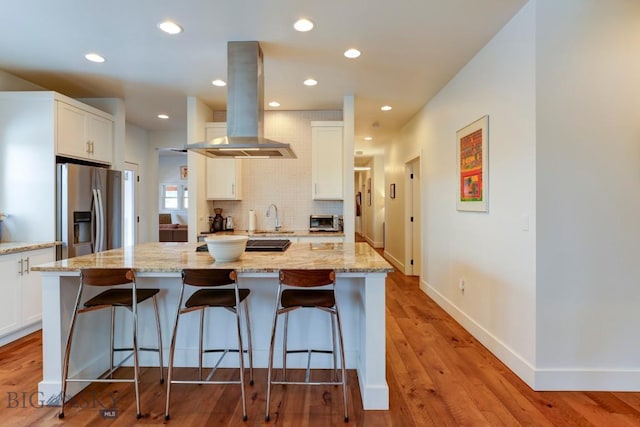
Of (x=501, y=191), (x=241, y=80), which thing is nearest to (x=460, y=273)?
(x=501, y=191)

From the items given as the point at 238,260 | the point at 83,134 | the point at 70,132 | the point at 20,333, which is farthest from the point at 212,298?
the point at 83,134

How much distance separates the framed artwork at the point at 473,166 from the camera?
113 inches

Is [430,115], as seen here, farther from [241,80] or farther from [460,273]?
[241,80]

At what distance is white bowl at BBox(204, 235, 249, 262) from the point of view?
6.97ft

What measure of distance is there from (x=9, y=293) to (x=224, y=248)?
A: 2.34 meters

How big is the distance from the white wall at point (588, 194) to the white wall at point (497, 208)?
0.10m

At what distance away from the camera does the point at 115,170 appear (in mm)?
4195

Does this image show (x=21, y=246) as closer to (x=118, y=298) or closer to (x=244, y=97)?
(x=118, y=298)

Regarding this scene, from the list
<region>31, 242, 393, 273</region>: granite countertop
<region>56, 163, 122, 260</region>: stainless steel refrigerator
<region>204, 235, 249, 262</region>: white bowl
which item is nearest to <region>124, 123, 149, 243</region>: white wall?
<region>56, 163, 122, 260</region>: stainless steel refrigerator

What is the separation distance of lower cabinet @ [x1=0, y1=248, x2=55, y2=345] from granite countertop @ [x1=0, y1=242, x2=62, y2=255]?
4 cm

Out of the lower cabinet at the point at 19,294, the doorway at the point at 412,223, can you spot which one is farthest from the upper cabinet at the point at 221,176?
the doorway at the point at 412,223

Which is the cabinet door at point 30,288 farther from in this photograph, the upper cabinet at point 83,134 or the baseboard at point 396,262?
the baseboard at point 396,262

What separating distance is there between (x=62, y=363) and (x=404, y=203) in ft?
16.8

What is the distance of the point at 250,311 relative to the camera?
2443 mm
